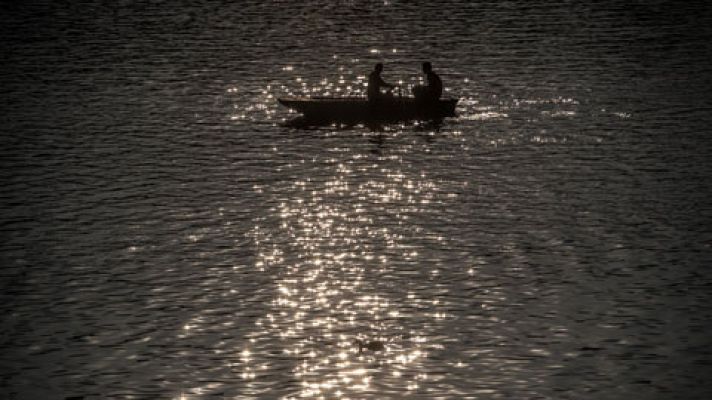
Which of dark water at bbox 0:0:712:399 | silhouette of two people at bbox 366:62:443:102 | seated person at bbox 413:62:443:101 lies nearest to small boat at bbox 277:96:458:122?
silhouette of two people at bbox 366:62:443:102

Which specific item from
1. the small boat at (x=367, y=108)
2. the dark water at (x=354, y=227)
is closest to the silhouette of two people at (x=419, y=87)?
the small boat at (x=367, y=108)

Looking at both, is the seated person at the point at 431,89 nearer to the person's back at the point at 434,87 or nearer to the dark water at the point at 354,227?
the person's back at the point at 434,87

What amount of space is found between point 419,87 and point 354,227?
1654 centimetres

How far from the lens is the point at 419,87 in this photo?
60.8m

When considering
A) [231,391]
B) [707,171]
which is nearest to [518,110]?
[707,171]

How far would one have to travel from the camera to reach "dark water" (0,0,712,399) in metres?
33.4

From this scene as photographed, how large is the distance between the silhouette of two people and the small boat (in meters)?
0.19

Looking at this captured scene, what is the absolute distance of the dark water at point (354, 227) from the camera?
33.4 m

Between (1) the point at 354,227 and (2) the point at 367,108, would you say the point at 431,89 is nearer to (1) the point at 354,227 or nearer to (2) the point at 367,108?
(2) the point at 367,108

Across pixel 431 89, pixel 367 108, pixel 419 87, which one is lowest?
pixel 367 108

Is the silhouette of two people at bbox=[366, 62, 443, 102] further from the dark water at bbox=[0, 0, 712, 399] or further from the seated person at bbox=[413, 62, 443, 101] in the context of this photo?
the dark water at bbox=[0, 0, 712, 399]

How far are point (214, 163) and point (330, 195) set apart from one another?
6.30 m

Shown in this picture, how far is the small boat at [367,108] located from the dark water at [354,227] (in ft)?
2.41

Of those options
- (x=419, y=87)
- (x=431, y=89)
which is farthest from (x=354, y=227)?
(x=431, y=89)
